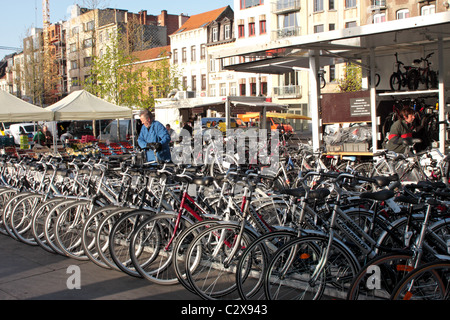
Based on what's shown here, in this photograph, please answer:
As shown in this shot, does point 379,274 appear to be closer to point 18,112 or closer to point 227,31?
point 18,112

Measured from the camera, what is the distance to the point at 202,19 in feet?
206

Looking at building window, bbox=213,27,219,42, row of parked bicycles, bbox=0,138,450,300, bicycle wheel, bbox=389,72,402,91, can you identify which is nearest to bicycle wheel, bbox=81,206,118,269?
row of parked bicycles, bbox=0,138,450,300

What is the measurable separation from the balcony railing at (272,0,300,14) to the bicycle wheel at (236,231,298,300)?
49412 millimetres

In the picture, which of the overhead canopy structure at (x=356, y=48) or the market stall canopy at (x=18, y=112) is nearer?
the overhead canopy structure at (x=356, y=48)

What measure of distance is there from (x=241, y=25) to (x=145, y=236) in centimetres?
5366

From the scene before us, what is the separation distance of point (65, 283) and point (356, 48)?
28.3 feet

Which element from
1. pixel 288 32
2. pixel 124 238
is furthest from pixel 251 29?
pixel 124 238

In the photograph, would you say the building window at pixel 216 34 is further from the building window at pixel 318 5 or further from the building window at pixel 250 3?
the building window at pixel 318 5

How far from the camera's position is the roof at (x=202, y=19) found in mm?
61125

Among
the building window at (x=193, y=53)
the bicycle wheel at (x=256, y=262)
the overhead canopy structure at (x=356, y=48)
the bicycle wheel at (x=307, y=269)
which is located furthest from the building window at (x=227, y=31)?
the bicycle wheel at (x=307, y=269)

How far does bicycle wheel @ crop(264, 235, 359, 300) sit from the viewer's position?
13.3ft

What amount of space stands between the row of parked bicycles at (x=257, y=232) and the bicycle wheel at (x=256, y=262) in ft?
0.03
